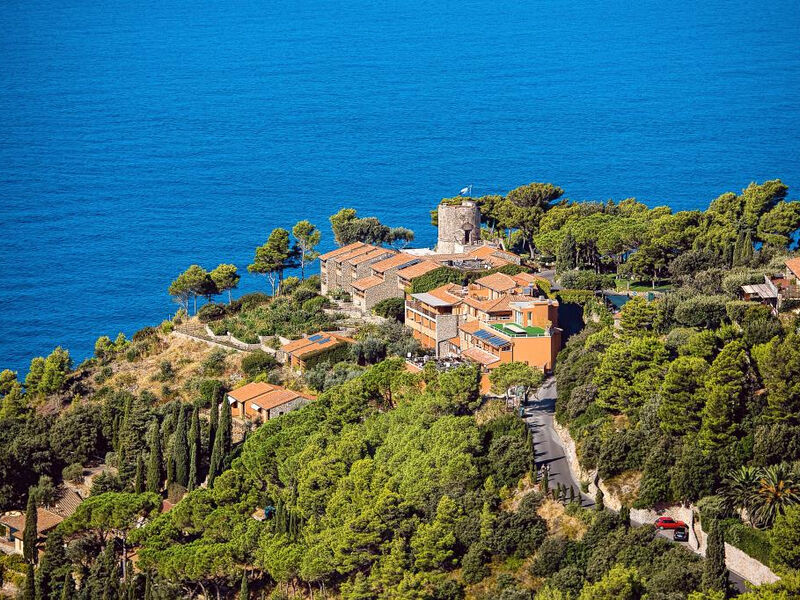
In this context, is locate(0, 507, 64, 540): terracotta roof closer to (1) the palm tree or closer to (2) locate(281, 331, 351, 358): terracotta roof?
(2) locate(281, 331, 351, 358): terracotta roof

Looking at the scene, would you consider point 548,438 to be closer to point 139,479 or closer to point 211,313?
point 139,479

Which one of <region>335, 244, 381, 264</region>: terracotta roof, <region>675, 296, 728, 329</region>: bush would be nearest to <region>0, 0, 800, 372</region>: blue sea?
<region>335, 244, 381, 264</region>: terracotta roof

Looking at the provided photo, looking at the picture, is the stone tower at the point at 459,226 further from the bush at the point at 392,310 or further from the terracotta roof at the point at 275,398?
the terracotta roof at the point at 275,398

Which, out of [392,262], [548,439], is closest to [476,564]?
[548,439]

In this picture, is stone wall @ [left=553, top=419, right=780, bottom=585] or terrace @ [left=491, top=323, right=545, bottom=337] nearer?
stone wall @ [left=553, top=419, right=780, bottom=585]

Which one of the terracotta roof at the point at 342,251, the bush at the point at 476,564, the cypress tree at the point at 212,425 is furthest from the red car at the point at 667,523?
the terracotta roof at the point at 342,251

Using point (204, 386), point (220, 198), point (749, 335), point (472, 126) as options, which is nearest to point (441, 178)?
point (220, 198)

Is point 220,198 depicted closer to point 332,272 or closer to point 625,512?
point 332,272
